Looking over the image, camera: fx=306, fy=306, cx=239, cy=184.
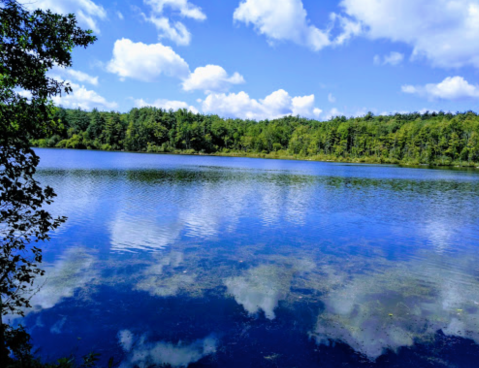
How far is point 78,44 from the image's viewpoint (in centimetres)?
562

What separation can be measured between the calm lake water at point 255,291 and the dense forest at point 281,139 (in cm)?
12824

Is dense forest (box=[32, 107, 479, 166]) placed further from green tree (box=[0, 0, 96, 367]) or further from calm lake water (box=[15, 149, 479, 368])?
green tree (box=[0, 0, 96, 367])

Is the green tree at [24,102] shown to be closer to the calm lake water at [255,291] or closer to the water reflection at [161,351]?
the water reflection at [161,351]

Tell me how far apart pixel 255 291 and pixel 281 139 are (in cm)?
18494

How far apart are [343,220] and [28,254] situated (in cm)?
1881

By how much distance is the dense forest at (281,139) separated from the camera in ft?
421

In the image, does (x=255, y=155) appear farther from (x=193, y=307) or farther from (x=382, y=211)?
(x=193, y=307)

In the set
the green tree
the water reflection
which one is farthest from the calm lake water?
the green tree

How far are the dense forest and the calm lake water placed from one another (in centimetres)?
12824

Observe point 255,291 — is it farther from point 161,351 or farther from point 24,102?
point 24,102

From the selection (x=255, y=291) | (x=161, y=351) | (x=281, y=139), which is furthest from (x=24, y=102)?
(x=281, y=139)

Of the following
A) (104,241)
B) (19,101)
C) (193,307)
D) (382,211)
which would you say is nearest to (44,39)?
(19,101)

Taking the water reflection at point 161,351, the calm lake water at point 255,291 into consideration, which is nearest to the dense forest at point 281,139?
the calm lake water at point 255,291

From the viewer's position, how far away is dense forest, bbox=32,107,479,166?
128250mm
